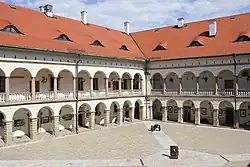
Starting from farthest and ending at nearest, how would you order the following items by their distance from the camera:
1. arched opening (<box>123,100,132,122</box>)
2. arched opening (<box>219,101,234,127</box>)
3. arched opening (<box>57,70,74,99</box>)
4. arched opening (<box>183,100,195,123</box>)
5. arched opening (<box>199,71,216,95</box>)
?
arched opening (<box>123,100,132,122</box>) → arched opening (<box>183,100,195,123</box>) → arched opening (<box>199,71,216,95</box>) → arched opening (<box>219,101,234,127</box>) → arched opening (<box>57,70,74,99</box>)

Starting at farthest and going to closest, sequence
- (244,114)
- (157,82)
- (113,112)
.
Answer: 1. (157,82)
2. (113,112)
3. (244,114)

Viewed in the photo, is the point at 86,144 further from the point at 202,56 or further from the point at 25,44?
the point at 202,56

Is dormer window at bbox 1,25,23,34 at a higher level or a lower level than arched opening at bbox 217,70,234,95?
higher

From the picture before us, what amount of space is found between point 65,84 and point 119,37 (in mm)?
11482

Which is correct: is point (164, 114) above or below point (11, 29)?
below

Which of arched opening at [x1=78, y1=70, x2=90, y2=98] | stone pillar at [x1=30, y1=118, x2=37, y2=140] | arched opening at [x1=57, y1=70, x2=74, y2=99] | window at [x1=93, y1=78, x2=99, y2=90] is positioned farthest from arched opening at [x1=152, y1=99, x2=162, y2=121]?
stone pillar at [x1=30, y1=118, x2=37, y2=140]

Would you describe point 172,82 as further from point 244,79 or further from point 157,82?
point 244,79

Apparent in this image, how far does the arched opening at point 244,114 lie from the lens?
27312 millimetres

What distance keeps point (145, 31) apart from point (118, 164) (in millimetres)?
24812

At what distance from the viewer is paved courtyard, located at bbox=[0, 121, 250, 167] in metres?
15.5

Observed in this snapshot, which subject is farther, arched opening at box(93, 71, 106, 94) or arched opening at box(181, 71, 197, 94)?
arched opening at box(181, 71, 197, 94)

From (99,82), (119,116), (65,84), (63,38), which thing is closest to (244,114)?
(119,116)

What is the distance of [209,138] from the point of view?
71.2 feet

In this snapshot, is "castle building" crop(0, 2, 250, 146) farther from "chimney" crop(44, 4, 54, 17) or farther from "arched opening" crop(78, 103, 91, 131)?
"chimney" crop(44, 4, 54, 17)
